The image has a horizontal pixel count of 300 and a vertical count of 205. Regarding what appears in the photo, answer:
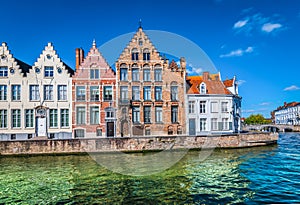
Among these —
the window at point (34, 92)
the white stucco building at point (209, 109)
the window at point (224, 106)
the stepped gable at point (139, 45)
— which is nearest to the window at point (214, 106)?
the white stucco building at point (209, 109)

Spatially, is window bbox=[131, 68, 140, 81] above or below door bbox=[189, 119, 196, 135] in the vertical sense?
above

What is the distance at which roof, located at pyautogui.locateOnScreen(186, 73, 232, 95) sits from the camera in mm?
30398

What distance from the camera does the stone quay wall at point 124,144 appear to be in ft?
71.8

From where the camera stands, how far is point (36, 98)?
89.2 ft

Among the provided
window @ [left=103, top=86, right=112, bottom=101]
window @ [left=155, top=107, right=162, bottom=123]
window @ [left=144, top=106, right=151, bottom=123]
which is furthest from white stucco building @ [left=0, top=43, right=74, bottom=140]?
window @ [left=155, top=107, right=162, bottom=123]

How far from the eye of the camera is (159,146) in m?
23.5

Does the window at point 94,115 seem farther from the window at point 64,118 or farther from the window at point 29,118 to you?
the window at point 29,118

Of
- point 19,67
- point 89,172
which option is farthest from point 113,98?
point 89,172

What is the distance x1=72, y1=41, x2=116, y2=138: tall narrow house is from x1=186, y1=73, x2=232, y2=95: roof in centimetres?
1045

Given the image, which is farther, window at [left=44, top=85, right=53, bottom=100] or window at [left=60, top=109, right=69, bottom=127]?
window at [left=44, top=85, right=53, bottom=100]

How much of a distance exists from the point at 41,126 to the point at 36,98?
3387 millimetres

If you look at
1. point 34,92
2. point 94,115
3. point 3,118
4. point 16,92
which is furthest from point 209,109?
point 3,118

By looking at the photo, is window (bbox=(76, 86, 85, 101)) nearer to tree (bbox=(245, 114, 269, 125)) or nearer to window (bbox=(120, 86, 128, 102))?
window (bbox=(120, 86, 128, 102))

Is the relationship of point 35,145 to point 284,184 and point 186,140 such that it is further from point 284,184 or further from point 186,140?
point 284,184
